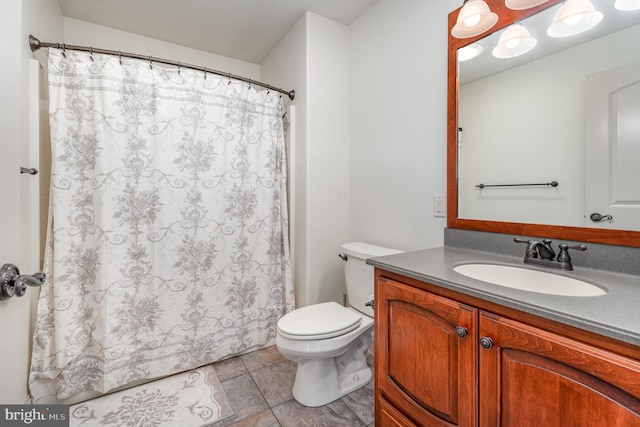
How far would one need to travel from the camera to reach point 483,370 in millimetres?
767

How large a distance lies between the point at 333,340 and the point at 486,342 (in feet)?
2.77

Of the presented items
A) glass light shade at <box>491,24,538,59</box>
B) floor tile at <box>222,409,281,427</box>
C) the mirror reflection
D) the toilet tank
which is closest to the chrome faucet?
the mirror reflection

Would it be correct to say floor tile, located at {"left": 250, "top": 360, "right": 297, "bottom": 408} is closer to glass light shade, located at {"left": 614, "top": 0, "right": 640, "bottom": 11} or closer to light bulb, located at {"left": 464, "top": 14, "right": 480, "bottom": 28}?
light bulb, located at {"left": 464, "top": 14, "right": 480, "bottom": 28}

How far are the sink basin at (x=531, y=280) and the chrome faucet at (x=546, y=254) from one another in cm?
5

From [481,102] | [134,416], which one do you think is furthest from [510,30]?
[134,416]

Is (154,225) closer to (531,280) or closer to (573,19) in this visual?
(531,280)

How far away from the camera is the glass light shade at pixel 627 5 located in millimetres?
921

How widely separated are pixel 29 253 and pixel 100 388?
2.73 ft

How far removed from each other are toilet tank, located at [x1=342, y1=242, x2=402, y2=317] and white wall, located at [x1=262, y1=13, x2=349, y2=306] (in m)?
0.32

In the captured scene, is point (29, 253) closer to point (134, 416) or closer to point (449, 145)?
point (134, 416)

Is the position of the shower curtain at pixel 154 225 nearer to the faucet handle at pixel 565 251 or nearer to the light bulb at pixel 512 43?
the light bulb at pixel 512 43

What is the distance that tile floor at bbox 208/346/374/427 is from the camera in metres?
1.39

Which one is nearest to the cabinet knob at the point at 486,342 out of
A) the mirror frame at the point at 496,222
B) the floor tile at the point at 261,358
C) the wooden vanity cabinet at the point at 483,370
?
the wooden vanity cabinet at the point at 483,370

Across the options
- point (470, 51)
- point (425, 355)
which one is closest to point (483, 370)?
point (425, 355)
